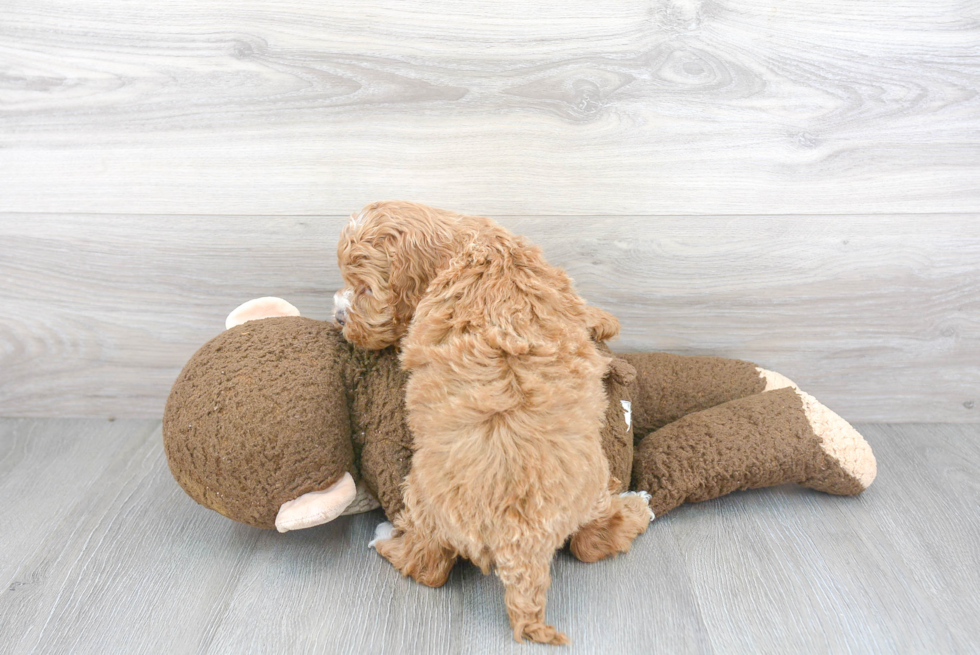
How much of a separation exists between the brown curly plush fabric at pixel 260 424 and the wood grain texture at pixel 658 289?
1.02 feet

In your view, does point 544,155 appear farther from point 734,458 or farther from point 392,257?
point 734,458

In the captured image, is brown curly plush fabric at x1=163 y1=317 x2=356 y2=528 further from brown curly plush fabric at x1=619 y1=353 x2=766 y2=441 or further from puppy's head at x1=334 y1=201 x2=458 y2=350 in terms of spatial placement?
brown curly plush fabric at x1=619 y1=353 x2=766 y2=441

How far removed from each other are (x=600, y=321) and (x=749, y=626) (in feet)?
1.39

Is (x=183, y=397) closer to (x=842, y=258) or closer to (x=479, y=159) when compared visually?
(x=479, y=159)

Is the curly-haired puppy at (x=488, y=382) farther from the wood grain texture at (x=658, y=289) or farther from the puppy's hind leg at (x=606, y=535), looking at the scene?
the wood grain texture at (x=658, y=289)

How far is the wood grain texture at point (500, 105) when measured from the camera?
108 centimetres

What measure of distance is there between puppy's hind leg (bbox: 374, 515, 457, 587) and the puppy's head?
0.27 metres

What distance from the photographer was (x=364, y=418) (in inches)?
35.8

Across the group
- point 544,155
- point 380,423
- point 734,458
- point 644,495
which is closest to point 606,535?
point 644,495

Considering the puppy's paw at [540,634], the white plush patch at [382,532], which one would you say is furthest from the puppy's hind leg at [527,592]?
the white plush patch at [382,532]

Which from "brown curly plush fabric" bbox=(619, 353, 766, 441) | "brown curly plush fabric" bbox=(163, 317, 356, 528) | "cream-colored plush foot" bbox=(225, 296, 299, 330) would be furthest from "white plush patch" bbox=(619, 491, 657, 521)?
"cream-colored plush foot" bbox=(225, 296, 299, 330)

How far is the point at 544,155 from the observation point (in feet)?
3.66

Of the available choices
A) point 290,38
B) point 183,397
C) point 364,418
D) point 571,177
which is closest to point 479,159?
point 571,177

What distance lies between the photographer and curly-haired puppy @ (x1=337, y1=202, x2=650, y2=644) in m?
0.74
